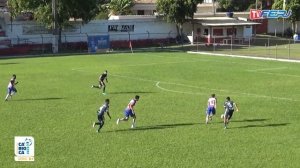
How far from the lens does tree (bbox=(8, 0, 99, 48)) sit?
6962 cm

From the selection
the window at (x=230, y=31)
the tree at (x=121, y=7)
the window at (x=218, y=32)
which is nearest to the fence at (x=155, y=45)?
the window at (x=218, y=32)

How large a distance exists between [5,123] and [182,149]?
339 inches

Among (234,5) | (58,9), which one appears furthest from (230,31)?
(234,5)

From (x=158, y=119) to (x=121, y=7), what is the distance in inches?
2831

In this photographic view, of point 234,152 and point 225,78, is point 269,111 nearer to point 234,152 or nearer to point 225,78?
point 234,152

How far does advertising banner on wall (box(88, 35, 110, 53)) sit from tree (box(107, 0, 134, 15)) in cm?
2215

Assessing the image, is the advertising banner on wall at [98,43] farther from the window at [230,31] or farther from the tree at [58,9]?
the window at [230,31]

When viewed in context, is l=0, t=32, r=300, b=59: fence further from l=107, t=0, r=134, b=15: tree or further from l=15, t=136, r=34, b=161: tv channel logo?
l=15, t=136, r=34, b=161: tv channel logo

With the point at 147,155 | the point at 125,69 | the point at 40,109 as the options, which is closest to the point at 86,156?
the point at 147,155

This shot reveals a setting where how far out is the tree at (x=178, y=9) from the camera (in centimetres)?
7744

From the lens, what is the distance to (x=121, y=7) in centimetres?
9475

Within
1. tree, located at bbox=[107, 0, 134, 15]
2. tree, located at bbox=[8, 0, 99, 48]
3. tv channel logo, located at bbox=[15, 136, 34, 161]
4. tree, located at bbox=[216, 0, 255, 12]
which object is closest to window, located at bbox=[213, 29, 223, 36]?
tree, located at bbox=[107, 0, 134, 15]

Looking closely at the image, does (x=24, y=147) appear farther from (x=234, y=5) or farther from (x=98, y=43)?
(x=234, y=5)

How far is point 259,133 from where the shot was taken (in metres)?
21.3
